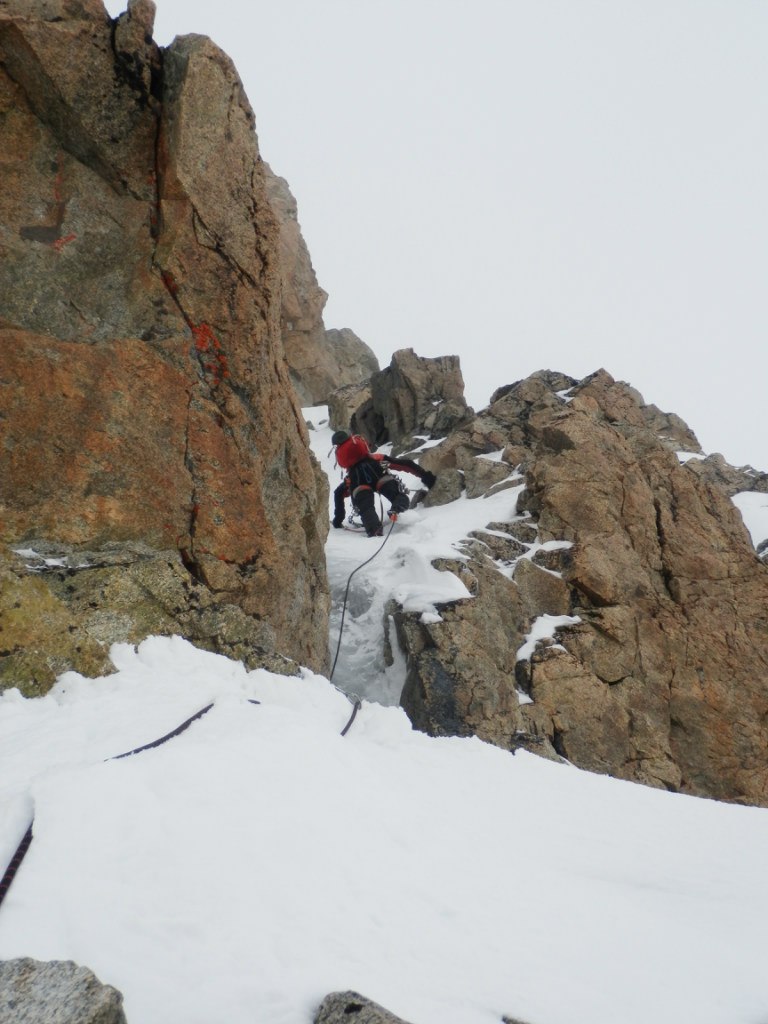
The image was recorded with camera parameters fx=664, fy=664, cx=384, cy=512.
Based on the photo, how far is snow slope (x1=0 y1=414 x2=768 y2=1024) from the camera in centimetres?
248

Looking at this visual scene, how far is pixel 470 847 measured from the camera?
417cm

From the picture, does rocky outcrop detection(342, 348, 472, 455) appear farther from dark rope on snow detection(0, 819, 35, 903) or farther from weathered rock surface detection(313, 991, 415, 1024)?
weathered rock surface detection(313, 991, 415, 1024)

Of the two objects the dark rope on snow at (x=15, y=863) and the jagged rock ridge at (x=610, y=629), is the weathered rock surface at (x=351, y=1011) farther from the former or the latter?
the jagged rock ridge at (x=610, y=629)

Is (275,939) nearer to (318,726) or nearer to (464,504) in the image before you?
(318,726)

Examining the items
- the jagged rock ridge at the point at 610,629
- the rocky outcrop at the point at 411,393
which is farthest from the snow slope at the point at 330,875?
the rocky outcrop at the point at 411,393

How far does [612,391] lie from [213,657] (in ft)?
50.5

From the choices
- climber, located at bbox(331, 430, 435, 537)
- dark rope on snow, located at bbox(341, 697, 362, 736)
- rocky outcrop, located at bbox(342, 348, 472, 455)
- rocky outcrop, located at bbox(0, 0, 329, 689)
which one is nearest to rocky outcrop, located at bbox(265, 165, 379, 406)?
rocky outcrop, located at bbox(342, 348, 472, 455)

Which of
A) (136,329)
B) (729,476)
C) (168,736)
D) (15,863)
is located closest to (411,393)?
(729,476)

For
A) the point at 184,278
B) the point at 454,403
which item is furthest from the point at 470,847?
the point at 454,403

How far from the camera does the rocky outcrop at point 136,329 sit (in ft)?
19.6

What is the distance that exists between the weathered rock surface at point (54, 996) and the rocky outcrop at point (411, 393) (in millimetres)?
19904

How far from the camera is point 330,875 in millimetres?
3176

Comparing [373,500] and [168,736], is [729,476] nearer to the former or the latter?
[373,500]

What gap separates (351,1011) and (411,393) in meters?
21.6
